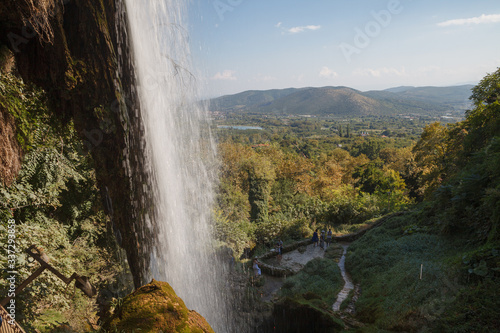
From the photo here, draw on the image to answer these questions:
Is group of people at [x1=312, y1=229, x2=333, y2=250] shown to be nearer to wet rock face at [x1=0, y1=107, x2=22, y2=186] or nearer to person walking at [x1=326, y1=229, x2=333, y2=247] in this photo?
person walking at [x1=326, y1=229, x2=333, y2=247]

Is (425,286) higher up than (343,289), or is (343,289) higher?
(425,286)

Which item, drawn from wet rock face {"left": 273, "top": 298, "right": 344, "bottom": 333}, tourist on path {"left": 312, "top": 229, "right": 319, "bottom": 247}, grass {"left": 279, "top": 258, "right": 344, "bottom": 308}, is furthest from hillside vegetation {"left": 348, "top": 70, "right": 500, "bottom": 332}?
tourist on path {"left": 312, "top": 229, "right": 319, "bottom": 247}

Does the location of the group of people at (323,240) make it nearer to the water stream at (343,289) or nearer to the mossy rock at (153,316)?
the water stream at (343,289)

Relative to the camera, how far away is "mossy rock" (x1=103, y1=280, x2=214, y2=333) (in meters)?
2.69

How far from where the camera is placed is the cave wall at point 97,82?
4109 millimetres

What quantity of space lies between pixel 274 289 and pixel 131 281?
20.4 feet

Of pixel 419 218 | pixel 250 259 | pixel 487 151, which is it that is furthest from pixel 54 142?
pixel 419 218

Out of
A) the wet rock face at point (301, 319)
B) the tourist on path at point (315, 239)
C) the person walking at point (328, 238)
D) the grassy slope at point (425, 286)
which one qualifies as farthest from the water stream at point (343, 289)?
the tourist on path at point (315, 239)

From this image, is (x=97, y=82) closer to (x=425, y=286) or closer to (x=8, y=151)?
(x=8, y=151)

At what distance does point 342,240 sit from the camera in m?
15.0

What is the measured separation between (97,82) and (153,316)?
13.7 ft

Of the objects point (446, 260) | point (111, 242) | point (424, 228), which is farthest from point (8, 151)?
point (424, 228)

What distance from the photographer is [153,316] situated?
2.79m

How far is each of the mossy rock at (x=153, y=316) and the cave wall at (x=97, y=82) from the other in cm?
296
